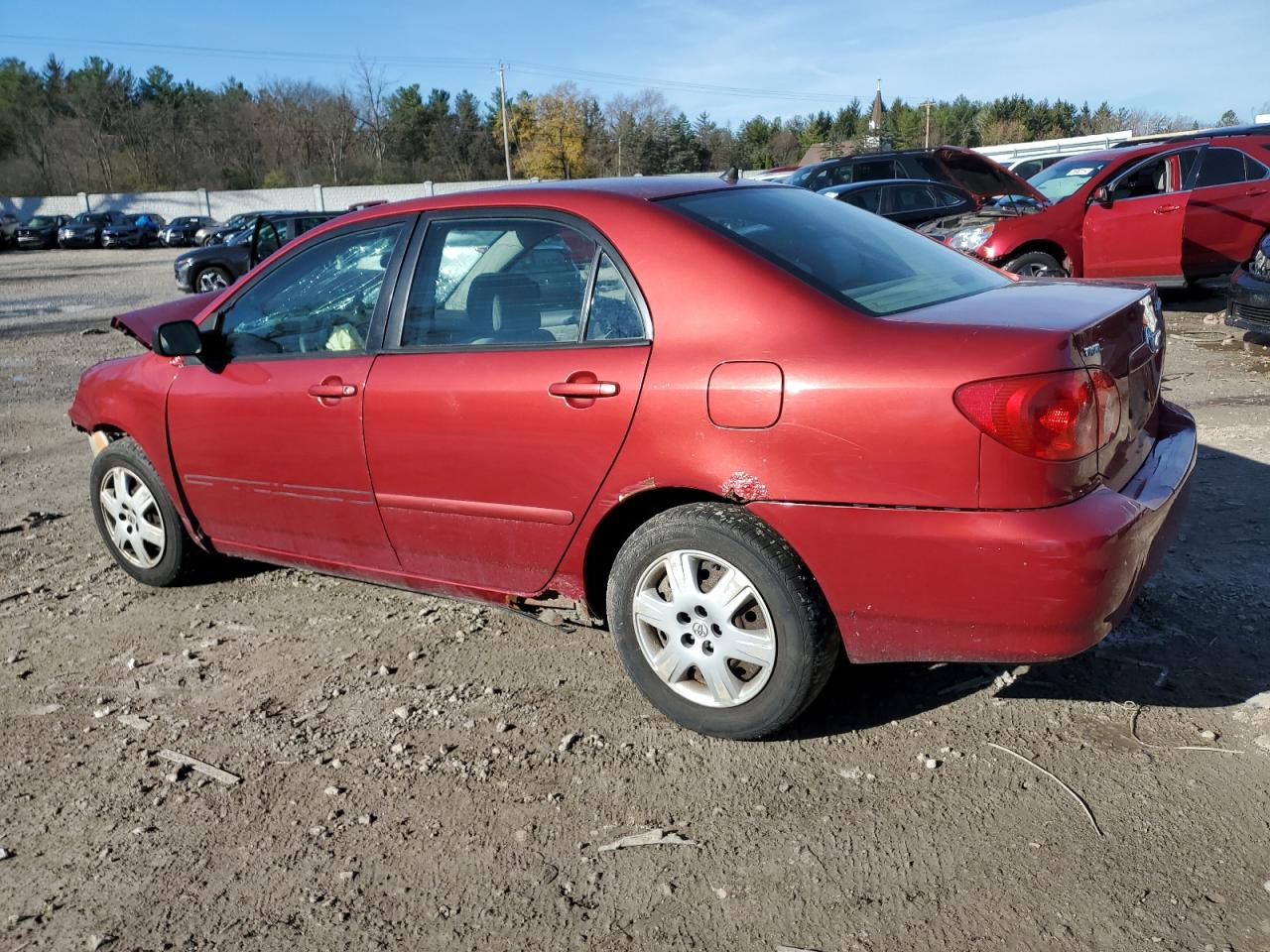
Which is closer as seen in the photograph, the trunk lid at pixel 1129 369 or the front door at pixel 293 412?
the trunk lid at pixel 1129 369

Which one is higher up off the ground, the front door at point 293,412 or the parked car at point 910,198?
the parked car at point 910,198

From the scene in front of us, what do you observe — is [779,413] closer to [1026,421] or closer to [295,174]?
[1026,421]

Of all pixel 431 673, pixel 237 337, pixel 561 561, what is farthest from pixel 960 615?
pixel 237 337

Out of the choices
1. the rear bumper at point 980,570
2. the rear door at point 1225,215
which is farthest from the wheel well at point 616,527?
the rear door at point 1225,215

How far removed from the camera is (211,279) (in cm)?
1962

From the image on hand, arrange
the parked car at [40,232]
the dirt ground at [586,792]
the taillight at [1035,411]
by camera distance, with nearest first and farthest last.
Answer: the dirt ground at [586,792]
the taillight at [1035,411]
the parked car at [40,232]

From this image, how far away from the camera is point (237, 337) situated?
4273 mm

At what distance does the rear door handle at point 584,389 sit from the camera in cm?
310

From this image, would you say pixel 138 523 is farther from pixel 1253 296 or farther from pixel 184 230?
pixel 184 230

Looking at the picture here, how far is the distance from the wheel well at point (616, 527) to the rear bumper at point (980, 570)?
1.00 ft

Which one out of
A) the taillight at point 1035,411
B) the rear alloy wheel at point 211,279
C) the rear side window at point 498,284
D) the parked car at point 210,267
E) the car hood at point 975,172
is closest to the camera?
the taillight at point 1035,411

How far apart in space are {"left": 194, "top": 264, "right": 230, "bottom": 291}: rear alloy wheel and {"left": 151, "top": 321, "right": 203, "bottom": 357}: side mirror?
16.5 meters

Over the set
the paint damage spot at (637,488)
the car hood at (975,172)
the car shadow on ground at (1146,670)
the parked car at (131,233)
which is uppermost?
the parked car at (131,233)

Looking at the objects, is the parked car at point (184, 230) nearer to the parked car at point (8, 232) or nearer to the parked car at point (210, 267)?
the parked car at point (8, 232)
